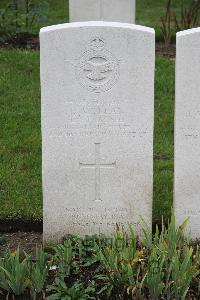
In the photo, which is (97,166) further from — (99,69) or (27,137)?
(27,137)

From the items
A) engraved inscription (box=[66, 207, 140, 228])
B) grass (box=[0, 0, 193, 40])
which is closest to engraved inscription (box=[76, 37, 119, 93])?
engraved inscription (box=[66, 207, 140, 228])

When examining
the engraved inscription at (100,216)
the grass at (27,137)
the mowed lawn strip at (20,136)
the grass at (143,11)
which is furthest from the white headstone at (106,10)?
the engraved inscription at (100,216)

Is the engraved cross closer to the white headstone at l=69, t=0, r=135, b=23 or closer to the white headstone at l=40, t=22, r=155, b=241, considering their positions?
the white headstone at l=40, t=22, r=155, b=241

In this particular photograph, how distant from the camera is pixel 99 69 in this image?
5047mm

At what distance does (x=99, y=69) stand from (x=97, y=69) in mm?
14

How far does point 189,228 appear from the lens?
5383mm

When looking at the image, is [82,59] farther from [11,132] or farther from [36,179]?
[11,132]

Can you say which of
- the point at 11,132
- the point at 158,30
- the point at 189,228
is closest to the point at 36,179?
the point at 11,132

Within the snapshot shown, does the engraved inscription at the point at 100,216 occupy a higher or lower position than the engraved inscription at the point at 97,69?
lower

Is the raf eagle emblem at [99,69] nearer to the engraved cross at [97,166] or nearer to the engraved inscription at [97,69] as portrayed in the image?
the engraved inscription at [97,69]

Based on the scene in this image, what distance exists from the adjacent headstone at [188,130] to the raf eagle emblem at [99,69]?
0.46 m

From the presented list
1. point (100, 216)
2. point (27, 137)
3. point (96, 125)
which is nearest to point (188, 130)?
point (96, 125)

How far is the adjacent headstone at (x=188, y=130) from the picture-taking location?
197 inches

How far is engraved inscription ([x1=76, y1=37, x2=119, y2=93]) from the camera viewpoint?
5.01 m
